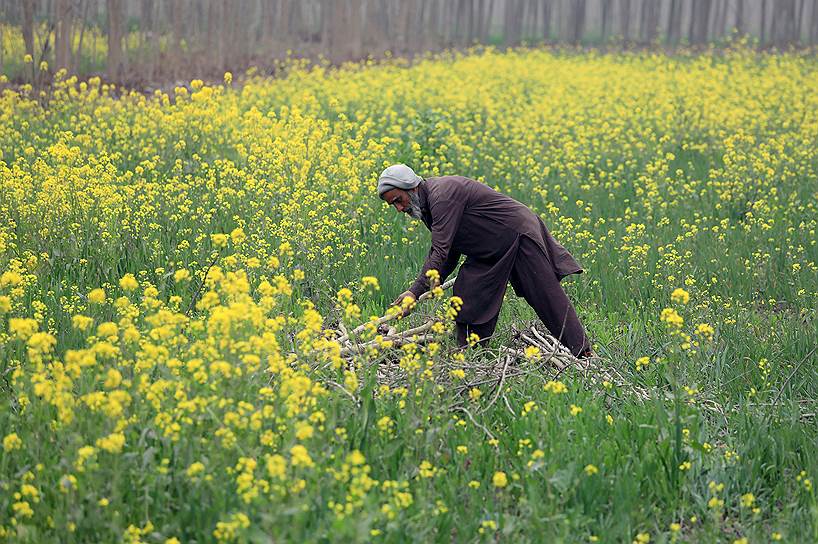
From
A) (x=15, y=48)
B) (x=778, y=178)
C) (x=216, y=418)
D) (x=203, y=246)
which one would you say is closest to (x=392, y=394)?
(x=216, y=418)

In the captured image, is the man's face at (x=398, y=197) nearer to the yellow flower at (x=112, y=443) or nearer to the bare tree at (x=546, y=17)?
the yellow flower at (x=112, y=443)

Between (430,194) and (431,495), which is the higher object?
(430,194)

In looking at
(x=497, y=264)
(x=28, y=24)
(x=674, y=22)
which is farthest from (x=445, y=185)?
(x=674, y=22)

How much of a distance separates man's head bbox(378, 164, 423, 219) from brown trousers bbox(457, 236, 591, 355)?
80cm

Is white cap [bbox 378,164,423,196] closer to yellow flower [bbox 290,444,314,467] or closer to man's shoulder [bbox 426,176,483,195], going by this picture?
man's shoulder [bbox 426,176,483,195]

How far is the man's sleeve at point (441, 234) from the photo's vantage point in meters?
6.02

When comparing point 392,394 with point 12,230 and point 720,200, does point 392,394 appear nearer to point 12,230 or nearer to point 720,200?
point 12,230

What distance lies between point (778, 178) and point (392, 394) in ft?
24.0

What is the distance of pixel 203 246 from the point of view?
8086 mm

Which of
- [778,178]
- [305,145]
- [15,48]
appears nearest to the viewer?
[305,145]

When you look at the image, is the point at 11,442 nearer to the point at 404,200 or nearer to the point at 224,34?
the point at 404,200

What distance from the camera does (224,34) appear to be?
21.8m

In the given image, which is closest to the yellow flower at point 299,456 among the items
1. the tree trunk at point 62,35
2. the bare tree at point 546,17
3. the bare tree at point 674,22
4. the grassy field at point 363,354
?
the grassy field at point 363,354

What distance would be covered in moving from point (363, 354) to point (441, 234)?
902mm
